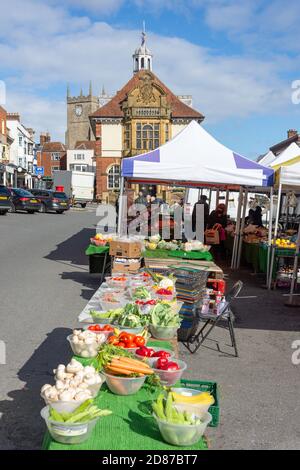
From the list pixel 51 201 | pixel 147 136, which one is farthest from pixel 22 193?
pixel 147 136

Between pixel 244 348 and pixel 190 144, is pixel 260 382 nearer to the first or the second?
pixel 244 348

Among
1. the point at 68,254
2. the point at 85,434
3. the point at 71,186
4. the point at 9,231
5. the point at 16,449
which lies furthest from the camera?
the point at 71,186

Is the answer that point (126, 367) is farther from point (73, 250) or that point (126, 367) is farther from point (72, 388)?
point (73, 250)

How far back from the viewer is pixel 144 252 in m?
9.99

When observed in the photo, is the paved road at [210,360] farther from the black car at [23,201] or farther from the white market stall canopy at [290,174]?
the black car at [23,201]

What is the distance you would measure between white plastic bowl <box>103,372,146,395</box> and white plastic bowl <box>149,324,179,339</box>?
Answer: 1206 mm

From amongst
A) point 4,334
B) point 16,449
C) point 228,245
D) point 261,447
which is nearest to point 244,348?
point 261,447

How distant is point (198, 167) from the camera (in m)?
10.9

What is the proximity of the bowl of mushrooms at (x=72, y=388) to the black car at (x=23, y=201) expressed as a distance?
30.4 m

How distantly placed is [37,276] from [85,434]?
904 cm

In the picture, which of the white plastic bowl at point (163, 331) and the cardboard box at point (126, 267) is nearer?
the white plastic bowl at point (163, 331)

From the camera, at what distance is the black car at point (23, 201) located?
1312 inches

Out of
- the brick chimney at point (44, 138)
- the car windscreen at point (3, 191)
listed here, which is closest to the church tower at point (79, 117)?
the brick chimney at point (44, 138)

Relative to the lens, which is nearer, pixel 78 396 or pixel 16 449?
pixel 78 396
